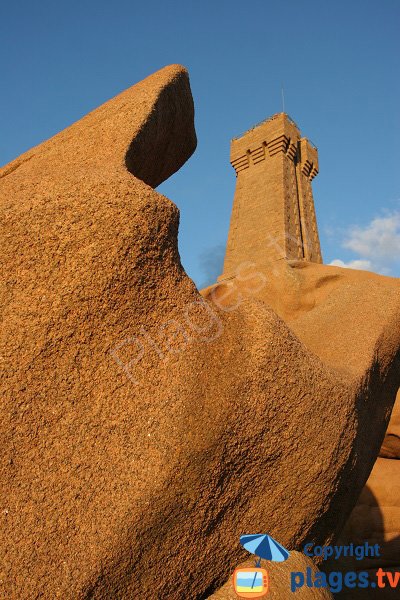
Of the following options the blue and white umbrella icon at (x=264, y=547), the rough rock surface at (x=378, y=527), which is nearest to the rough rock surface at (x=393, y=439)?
the rough rock surface at (x=378, y=527)

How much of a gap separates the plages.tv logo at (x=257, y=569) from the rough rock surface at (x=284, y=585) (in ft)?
0.07

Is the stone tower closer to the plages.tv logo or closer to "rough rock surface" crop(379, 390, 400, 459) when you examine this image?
"rough rock surface" crop(379, 390, 400, 459)

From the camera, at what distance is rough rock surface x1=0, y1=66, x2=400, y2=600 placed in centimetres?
132

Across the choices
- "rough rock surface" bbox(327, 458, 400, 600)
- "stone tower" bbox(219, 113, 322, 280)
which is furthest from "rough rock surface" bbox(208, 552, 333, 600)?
"stone tower" bbox(219, 113, 322, 280)

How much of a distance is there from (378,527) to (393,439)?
0.83 meters

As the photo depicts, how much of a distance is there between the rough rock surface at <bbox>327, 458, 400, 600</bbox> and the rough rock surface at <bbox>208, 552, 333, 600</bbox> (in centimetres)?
131

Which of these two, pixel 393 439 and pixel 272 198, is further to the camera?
pixel 272 198

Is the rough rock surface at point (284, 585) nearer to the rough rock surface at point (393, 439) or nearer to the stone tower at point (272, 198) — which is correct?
the rough rock surface at point (393, 439)

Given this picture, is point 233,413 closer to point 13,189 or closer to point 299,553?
point 299,553

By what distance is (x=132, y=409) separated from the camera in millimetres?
1410

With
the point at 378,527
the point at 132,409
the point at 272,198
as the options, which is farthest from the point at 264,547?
the point at 272,198

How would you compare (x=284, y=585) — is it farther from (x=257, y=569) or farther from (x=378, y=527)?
(x=378, y=527)

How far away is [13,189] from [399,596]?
130 inches

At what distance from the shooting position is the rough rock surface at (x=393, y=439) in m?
4.23
